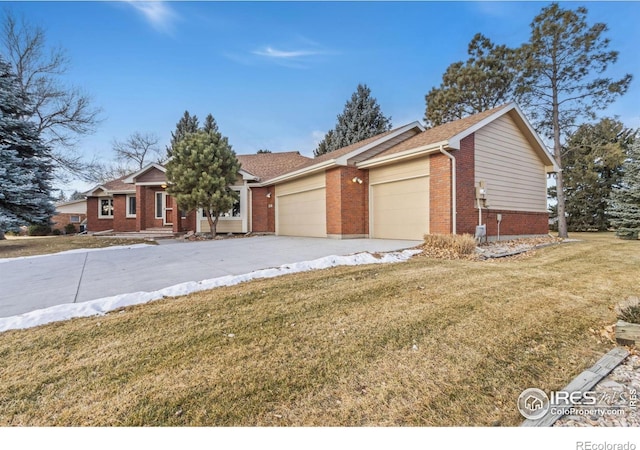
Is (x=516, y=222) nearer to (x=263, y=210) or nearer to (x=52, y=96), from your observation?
(x=263, y=210)

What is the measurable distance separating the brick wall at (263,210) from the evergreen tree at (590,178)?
18.1 m

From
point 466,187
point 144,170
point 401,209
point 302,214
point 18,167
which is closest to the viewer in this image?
point 466,187

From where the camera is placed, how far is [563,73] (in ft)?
49.4

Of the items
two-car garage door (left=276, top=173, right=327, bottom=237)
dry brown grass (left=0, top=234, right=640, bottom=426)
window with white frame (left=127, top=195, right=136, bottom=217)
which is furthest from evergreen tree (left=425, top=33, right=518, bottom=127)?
window with white frame (left=127, top=195, right=136, bottom=217)

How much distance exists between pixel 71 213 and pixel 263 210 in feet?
82.1

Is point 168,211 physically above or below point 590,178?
below

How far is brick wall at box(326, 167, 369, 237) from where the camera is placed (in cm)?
1076

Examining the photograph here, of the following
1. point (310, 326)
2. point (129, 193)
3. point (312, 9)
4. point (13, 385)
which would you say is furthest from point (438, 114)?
point (13, 385)

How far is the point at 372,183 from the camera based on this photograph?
438 inches

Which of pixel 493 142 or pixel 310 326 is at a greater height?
pixel 493 142

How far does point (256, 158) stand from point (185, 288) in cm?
1637

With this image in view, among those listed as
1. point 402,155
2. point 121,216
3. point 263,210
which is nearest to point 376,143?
point 402,155

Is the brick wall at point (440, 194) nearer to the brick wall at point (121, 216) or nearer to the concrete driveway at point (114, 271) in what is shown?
the concrete driveway at point (114, 271)

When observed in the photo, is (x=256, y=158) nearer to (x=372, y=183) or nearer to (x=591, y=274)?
(x=372, y=183)
